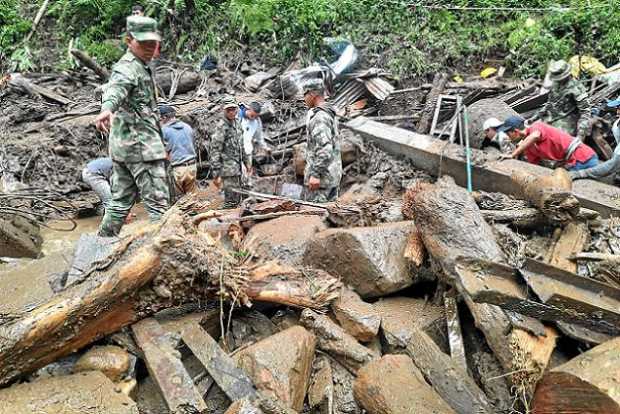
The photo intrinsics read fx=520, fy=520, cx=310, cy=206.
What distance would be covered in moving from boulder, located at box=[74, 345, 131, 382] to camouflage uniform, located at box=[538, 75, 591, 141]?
6.74m

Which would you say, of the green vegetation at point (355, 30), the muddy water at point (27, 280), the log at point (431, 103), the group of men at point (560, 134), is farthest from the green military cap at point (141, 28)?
the green vegetation at point (355, 30)

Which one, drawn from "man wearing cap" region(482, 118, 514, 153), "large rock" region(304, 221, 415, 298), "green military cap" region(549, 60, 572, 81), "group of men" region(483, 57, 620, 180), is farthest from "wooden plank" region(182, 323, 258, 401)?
"green military cap" region(549, 60, 572, 81)

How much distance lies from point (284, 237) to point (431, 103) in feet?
16.8

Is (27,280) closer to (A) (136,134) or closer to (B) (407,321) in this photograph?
(A) (136,134)

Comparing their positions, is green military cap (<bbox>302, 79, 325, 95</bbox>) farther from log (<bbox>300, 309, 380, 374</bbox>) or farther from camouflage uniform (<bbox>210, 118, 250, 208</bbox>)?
log (<bbox>300, 309, 380, 374</bbox>)

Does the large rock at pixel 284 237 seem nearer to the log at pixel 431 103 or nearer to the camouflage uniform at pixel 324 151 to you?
the camouflage uniform at pixel 324 151

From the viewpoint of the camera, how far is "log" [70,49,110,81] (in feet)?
36.7

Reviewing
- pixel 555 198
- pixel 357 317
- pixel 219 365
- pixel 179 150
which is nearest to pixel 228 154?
pixel 179 150

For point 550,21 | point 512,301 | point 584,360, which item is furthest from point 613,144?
point 584,360

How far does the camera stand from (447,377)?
3201mm

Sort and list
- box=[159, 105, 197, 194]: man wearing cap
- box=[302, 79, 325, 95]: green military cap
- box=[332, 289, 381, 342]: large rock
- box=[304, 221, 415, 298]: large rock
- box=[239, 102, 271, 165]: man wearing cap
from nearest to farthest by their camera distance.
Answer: box=[332, 289, 381, 342]: large rock → box=[304, 221, 415, 298]: large rock → box=[302, 79, 325, 95]: green military cap → box=[159, 105, 197, 194]: man wearing cap → box=[239, 102, 271, 165]: man wearing cap

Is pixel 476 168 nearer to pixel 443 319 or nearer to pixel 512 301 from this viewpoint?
pixel 443 319

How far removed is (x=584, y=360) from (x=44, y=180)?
8643 millimetres

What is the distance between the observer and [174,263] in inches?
139
